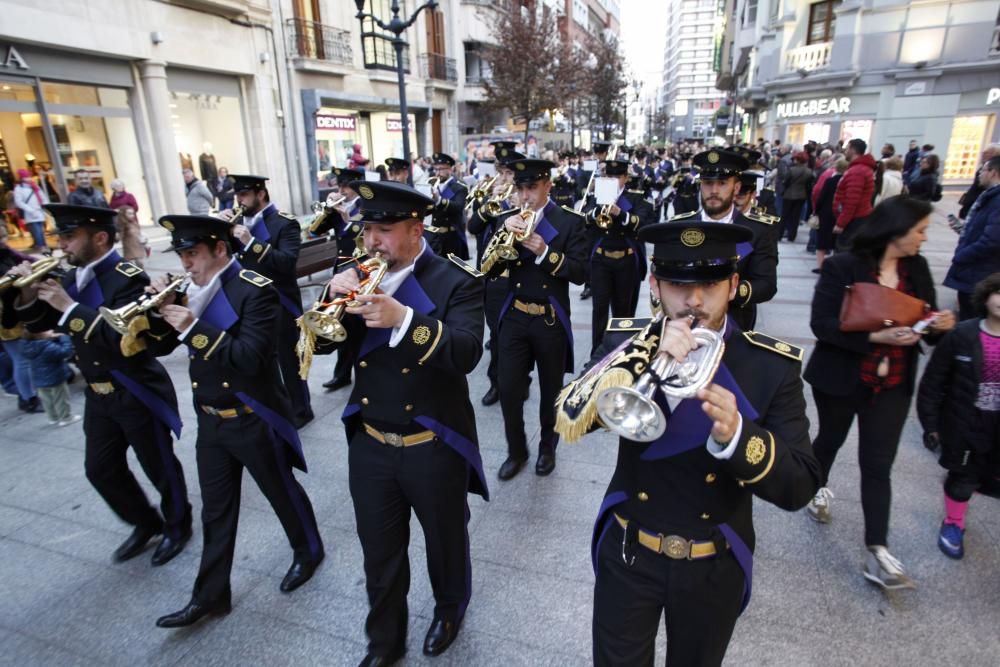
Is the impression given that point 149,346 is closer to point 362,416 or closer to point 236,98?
point 362,416

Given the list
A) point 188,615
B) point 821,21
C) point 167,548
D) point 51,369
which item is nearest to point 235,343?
point 188,615

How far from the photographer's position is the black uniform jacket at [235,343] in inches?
128

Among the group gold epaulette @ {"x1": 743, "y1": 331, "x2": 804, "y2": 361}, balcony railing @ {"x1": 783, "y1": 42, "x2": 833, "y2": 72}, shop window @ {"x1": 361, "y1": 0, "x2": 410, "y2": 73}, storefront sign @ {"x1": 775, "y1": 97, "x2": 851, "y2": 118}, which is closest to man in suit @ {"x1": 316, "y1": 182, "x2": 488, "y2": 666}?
gold epaulette @ {"x1": 743, "y1": 331, "x2": 804, "y2": 361}

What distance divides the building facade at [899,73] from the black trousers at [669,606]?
92.1ft

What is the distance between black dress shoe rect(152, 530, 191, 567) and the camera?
162 inches

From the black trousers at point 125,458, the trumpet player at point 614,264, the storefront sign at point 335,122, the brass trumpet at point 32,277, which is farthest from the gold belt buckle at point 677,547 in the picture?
the storefront sign at point 335,122

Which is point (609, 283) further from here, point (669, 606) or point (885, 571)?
point (669, 606)

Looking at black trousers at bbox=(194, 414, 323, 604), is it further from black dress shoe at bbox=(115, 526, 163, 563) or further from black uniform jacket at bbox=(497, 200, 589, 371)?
black uniform jacket at bbox=(497, 200, 589, 371)

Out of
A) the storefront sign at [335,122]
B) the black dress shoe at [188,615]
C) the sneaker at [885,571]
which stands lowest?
the black dress shoe at [188,615]

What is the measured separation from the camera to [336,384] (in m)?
7.12

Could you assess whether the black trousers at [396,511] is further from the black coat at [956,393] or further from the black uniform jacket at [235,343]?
the black coat at [956,393]

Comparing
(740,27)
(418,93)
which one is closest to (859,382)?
(418,93)

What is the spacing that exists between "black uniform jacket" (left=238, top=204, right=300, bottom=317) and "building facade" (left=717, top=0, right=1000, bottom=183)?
2624 centimetres

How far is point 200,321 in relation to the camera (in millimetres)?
3240
